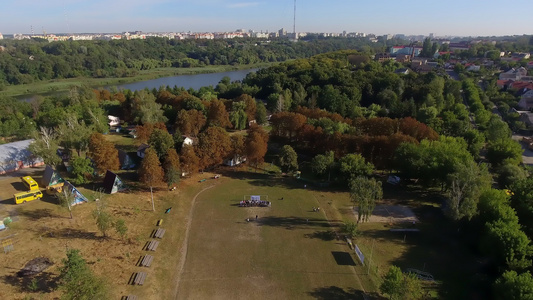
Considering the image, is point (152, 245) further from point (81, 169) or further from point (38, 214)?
point (81, 169)

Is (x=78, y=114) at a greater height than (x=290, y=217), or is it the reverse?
(x=78, y=114)

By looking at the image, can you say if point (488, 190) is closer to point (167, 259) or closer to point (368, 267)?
point (368, 267)

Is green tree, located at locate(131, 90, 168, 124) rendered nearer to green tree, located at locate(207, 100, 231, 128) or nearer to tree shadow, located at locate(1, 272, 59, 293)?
green tree, located at locate(207, 100, 231, 128)

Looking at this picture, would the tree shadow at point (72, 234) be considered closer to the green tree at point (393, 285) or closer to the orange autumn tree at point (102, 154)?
the orange autumn tree at point (102, 154)

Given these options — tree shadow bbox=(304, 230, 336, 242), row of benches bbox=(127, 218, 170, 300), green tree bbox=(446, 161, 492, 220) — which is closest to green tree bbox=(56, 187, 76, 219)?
row of benches bbox=(127, 218, 170, 300)

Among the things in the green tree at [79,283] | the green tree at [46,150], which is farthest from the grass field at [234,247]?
the green tree at [46,150]

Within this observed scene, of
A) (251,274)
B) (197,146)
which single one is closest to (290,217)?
(251,274)
